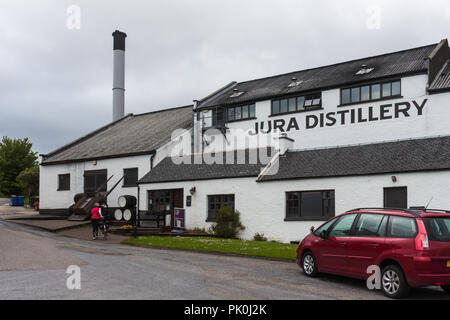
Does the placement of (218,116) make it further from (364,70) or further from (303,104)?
(364,70)

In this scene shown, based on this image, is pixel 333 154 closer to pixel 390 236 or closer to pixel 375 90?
pixel 375 90

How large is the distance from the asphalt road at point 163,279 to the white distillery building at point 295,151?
7.41 m

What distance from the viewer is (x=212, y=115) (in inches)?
1377

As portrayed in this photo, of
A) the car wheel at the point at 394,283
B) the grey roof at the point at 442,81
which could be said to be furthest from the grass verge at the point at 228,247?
the grey roof at the point at 442,81

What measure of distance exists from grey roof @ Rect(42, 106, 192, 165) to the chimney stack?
4.96m

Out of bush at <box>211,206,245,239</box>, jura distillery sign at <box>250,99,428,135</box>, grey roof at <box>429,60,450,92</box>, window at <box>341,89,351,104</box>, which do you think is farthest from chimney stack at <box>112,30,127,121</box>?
grey roof at <box>429,60,450,92</box>

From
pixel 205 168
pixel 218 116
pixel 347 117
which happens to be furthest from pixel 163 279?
pixel 218 116

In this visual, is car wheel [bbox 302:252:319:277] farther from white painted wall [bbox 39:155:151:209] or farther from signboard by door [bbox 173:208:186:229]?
white painted wall [bbox 39:155:151:209]

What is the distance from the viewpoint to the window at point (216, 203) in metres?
24.0

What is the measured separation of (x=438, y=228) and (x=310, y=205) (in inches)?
474

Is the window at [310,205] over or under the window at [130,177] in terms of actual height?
under

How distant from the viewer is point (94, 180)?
33.3 m

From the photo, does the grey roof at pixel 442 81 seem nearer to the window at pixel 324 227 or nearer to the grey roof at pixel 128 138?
the grey roof at pixel 128 138
